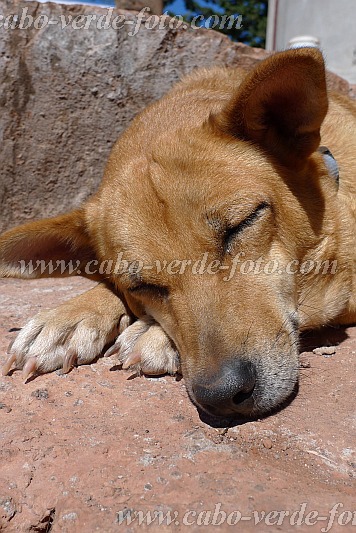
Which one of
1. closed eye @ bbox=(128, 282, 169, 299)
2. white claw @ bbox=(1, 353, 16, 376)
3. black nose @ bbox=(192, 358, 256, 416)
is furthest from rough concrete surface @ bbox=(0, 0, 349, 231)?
black nose @ bbox=(192, 358, 256, 416)

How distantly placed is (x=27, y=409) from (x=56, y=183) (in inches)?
129

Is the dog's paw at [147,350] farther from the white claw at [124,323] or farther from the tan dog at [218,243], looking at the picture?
the white claw at [124,323]

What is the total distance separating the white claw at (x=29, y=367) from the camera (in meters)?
3.16

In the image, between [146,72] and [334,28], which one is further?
[334,28]

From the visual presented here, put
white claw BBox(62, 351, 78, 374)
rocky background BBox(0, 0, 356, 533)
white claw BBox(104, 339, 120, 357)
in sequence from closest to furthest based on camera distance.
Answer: rocky background BBox(0, 0, 356, 533) < white claw BBox(62, 351, 78, 374) < white claw BBox(104, 339, 120, 357)

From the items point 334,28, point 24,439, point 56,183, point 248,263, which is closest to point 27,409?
point 24,439

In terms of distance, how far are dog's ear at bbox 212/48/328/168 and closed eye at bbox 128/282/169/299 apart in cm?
92

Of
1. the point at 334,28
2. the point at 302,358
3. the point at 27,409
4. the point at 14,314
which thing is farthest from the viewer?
the point at 334,28

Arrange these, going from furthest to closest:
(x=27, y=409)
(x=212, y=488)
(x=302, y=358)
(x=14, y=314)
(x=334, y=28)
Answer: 1. (x=334, y=28)
2. (x=14, y=314)
3. (x=302, y=358)
4. (x=27, y=409)
5. (x=212, y=488)

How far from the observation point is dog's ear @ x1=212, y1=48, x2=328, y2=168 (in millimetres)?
2822

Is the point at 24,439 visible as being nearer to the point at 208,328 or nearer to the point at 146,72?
the point at 208,328

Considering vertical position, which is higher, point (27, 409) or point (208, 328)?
point (208, 328)

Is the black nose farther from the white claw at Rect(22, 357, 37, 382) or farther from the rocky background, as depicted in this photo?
the white claw at Rect(22, 357, 37, 382)

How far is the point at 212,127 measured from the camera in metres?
3.21
